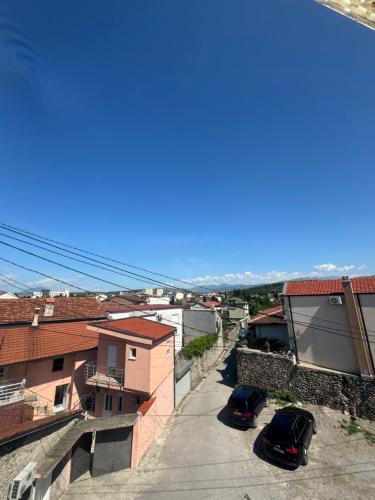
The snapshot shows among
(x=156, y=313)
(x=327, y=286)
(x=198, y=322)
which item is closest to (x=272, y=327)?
(x=327, y=286)

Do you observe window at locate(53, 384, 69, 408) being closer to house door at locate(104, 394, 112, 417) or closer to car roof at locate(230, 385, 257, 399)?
house door at locate(104, 394, 112, 417)

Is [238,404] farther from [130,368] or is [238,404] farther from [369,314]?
[369,314]

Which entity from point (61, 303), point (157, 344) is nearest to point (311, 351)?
point (157, 344)

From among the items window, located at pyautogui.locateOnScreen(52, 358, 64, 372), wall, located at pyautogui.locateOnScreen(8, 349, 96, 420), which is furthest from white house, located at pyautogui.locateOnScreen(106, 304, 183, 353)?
window, located at pyautogui.locateOnScreen(52, 358, 64, 372)

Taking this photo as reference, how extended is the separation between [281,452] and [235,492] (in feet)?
8.40

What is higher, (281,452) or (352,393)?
(352,393)

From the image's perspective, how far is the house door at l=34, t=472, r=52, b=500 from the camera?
28.7ft

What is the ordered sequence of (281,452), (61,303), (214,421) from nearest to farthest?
(281,452) < (214,421) < (61,303)

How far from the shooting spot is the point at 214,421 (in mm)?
14758

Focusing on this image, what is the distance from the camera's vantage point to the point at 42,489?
9156 millimetres

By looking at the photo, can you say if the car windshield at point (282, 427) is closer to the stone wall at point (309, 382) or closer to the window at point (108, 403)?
the stone wall at point (309, 382)

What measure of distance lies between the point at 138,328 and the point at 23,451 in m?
8.73

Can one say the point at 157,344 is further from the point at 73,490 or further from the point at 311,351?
the point at 311,351

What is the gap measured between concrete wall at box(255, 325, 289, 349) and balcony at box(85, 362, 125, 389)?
14.7m
